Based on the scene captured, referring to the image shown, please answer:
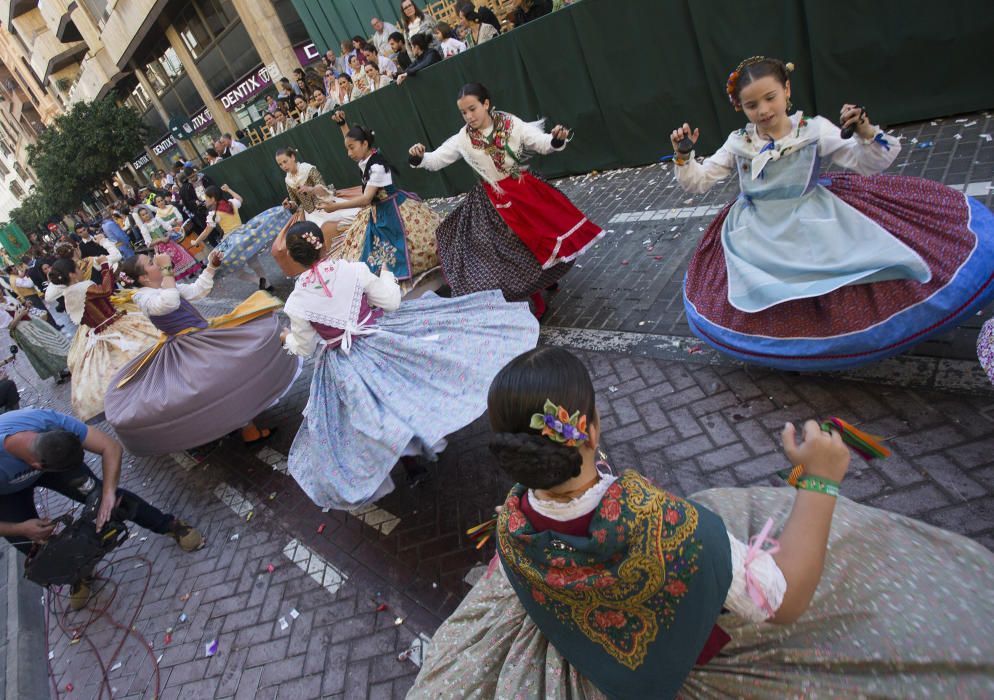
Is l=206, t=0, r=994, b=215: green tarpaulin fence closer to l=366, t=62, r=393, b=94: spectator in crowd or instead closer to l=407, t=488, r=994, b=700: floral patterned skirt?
l=366, t=62, r=393, b=94: spectator in crowd

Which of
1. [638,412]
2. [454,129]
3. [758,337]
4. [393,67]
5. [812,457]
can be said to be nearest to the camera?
[812,457]

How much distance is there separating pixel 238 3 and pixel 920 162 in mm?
20866

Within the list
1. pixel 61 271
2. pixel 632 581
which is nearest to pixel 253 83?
pixel 61 271

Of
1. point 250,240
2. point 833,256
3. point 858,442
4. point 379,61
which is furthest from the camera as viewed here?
point 379,61

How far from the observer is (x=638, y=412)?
3.77 m

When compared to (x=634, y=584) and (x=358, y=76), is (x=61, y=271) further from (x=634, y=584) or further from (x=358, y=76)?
(x=358, y=76)

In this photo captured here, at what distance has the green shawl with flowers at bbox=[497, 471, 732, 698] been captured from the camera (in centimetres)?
133

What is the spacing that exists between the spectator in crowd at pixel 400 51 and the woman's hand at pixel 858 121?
9.10 m

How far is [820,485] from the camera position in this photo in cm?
138

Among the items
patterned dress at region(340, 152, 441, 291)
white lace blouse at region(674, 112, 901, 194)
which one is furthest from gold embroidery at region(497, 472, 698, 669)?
patterned dress at region(340, 152, 441, 291)

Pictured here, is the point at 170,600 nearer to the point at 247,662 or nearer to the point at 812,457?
the point at 247,662

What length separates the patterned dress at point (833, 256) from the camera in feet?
9.18

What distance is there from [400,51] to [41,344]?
8.01 meters

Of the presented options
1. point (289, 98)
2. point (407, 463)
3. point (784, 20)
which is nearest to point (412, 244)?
point (407, 463)
